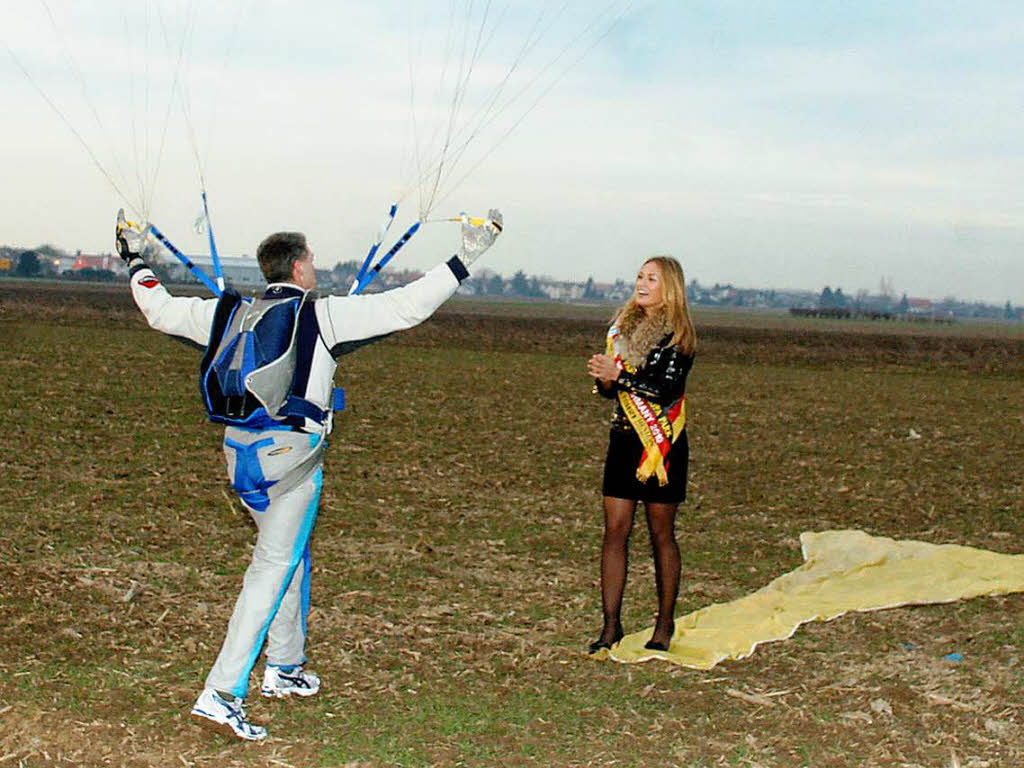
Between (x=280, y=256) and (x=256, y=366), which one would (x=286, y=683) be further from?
(x=280, y=256)

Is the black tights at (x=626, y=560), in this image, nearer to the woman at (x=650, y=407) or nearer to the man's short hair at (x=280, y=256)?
the woman at (x=650, y=407)

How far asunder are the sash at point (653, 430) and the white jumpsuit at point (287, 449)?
58.8 inches

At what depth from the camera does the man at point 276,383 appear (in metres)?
4.87

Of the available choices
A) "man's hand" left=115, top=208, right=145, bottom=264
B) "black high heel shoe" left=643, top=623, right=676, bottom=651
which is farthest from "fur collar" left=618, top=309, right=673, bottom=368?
"man's hand" left=115, top=208, right=145, bottom=264

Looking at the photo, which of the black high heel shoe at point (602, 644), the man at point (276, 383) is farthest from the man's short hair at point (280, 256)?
the black high heel shoe at point (602, 644)

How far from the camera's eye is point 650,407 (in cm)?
613

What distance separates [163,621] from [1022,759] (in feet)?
15.2

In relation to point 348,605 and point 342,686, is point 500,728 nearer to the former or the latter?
point 342,686

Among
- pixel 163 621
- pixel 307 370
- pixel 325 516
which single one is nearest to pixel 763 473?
pixel 325 516

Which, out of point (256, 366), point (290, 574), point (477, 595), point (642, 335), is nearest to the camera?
point (256, 366)

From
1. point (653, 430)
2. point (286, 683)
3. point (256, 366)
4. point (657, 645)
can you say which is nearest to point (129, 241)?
point (256, 366)

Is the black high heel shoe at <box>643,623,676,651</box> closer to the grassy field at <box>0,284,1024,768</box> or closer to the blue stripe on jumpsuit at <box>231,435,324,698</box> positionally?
the grassy field at <box>0,284,1024,768</box>

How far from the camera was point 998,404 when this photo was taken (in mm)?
23172

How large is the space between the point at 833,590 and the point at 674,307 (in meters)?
2.95
